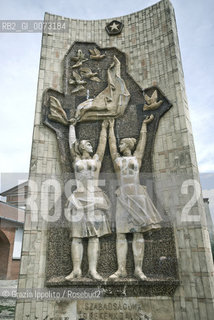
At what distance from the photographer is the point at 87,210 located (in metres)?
5.14

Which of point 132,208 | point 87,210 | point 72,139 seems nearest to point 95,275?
point 87,210

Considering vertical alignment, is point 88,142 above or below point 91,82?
below

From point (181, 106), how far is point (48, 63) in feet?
13.1

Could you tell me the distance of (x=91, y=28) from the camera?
7.82 m

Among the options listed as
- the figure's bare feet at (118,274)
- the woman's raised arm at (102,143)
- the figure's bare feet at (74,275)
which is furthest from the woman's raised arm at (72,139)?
the figure's bare feet at (118,274)

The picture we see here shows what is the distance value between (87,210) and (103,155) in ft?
4.64

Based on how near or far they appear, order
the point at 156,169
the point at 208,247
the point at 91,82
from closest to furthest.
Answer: the point at 208,247 < the point at 156,169 < the point at 91,82

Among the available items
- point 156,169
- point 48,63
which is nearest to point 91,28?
point 48,63

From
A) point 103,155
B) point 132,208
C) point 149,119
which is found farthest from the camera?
point 149,119

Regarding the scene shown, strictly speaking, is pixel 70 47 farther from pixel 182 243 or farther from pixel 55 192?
pixel 182 243

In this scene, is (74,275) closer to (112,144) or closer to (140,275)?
(140,275)

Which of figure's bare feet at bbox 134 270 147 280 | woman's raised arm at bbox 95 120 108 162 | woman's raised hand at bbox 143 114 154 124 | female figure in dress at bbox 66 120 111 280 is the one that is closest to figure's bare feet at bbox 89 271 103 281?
female figure in dress at bbox 66 120 111 280

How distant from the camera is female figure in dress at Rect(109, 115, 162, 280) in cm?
487

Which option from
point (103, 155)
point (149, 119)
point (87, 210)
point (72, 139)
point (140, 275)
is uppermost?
point (149, 119)
